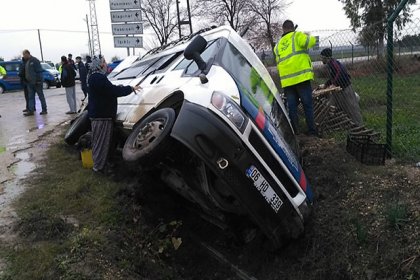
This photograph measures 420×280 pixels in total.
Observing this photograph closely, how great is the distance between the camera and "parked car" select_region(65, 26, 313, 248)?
333 centimetres

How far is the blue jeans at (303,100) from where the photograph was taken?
6.68 m

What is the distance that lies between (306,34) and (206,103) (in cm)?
357

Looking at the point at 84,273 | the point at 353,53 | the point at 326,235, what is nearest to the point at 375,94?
the point at 353,53

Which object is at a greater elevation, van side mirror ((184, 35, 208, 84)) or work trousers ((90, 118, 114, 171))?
van side mirror ((184, 35, 208, 84))

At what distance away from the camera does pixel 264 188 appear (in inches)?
134

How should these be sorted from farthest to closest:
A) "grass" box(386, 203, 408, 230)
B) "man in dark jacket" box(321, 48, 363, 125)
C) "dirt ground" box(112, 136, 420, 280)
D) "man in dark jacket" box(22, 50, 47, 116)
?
Result: "man in dark jacket" box(22, 50, 47, 116) → "man in dark jacket" box(321, 48, 363, 125) → "grass" box(386, 203, 408, 230) → "dirt ground" box(112, 136, 420, 280)

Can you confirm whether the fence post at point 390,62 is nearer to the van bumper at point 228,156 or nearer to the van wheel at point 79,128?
the van bumper at point 228,156

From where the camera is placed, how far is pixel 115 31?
13.5 meters

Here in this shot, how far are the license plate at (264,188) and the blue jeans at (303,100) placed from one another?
3.44 meters

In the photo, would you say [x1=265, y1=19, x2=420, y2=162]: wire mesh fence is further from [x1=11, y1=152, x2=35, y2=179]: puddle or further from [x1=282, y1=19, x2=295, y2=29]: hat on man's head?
[x1=11, y1=152, x2=35, y2=179]: puddle

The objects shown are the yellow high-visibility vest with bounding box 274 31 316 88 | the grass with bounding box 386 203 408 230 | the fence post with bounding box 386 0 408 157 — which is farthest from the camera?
the yellow high-visibility vest with bounding box 274 31 316 88

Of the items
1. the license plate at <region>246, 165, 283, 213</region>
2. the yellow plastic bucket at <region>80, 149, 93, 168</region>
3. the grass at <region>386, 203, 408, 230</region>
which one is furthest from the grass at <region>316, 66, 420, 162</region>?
the yellow plastic bucket at <region>80, 149, 93, 168</region>

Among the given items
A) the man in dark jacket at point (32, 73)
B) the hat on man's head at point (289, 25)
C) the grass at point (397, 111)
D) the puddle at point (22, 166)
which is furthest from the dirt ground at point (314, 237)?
the man in dark jacket at point (32, 73)

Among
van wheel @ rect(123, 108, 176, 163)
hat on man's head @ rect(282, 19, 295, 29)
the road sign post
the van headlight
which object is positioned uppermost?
the road sign post
